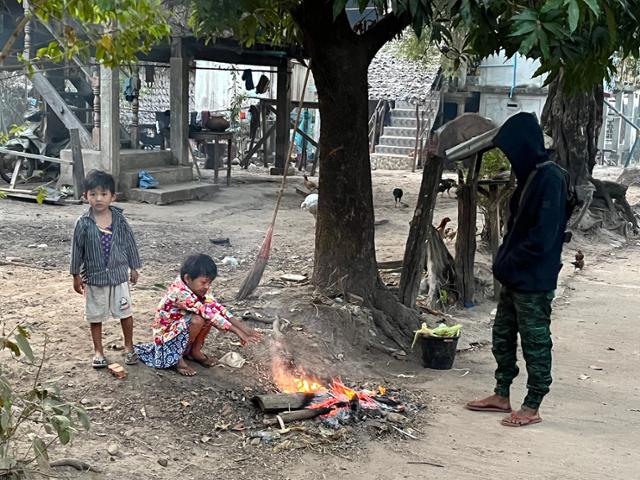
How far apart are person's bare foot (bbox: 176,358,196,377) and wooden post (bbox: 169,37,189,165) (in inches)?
398

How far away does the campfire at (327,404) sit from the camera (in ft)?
15.5

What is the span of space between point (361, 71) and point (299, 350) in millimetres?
2341

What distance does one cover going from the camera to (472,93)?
25.8 meters

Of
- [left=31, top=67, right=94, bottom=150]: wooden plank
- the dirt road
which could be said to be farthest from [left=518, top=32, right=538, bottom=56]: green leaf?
[left=31, top=67, right=94, bottom=150]: wooden plank

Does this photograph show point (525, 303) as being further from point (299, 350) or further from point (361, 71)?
point (361, 71)

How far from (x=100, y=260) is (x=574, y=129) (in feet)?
35.1

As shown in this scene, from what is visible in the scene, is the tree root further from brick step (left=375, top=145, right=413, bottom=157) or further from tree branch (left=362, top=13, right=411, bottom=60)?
brick step (left=375, top=145, right=413, bottom=157)

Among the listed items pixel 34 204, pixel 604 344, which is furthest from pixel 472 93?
pixel 604 344

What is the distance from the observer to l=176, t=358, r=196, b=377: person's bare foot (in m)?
5.08

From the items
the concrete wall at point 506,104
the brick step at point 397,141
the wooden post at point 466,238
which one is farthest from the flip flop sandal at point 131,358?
the concrete wall at point 506,104

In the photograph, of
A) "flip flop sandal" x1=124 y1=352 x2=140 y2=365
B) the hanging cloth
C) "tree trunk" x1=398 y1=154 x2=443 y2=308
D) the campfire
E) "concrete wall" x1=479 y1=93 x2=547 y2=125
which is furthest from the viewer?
"concrete wall" x1=479 y1=93 x2=547 y2=125

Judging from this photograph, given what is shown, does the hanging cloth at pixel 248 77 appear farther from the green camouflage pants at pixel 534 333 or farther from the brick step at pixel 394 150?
the green camouflage pants at pixel 534 333

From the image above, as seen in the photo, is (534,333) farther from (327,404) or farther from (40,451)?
(40,451)

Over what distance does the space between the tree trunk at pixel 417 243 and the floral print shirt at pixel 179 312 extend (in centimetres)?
259
